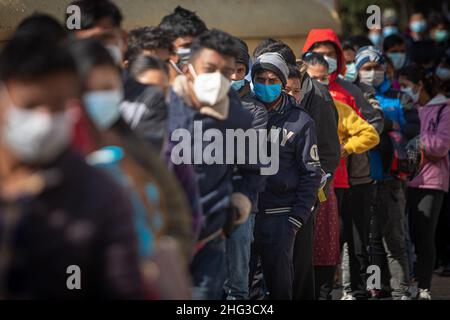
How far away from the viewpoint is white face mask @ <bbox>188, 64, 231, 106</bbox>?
256 inches

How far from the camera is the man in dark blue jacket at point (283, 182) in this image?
811 cm

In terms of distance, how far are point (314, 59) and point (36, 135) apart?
5976 millimetres

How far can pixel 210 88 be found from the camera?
256 inches


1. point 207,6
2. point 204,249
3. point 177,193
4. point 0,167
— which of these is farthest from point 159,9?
point 0,167

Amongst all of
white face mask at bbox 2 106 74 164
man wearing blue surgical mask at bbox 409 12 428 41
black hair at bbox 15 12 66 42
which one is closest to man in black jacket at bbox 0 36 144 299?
white face mask at bbox 2 106 74 164

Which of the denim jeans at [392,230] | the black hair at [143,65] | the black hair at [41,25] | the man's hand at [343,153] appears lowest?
the denim jeans at [392,230]

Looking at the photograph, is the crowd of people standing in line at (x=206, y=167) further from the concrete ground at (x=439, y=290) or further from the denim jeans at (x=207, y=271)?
the concrete ground at (x=439, y=290)

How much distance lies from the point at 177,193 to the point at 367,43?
842cm

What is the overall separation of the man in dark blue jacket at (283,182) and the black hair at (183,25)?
43.5 inches

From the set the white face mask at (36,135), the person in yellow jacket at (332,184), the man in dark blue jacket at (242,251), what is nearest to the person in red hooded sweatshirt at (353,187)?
the person in yellow jacket at (332,184)

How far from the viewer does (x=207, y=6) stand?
10.9 metres

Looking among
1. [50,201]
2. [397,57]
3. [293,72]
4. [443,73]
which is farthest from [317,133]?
[50,201]

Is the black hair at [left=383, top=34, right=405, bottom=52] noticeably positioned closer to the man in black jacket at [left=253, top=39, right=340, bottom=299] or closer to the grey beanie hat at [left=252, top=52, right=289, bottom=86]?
the man in black jacket at [left=253, top=39, right=340, bottom=299]

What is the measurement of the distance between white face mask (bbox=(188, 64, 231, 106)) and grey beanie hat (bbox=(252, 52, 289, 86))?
1.72 metres
